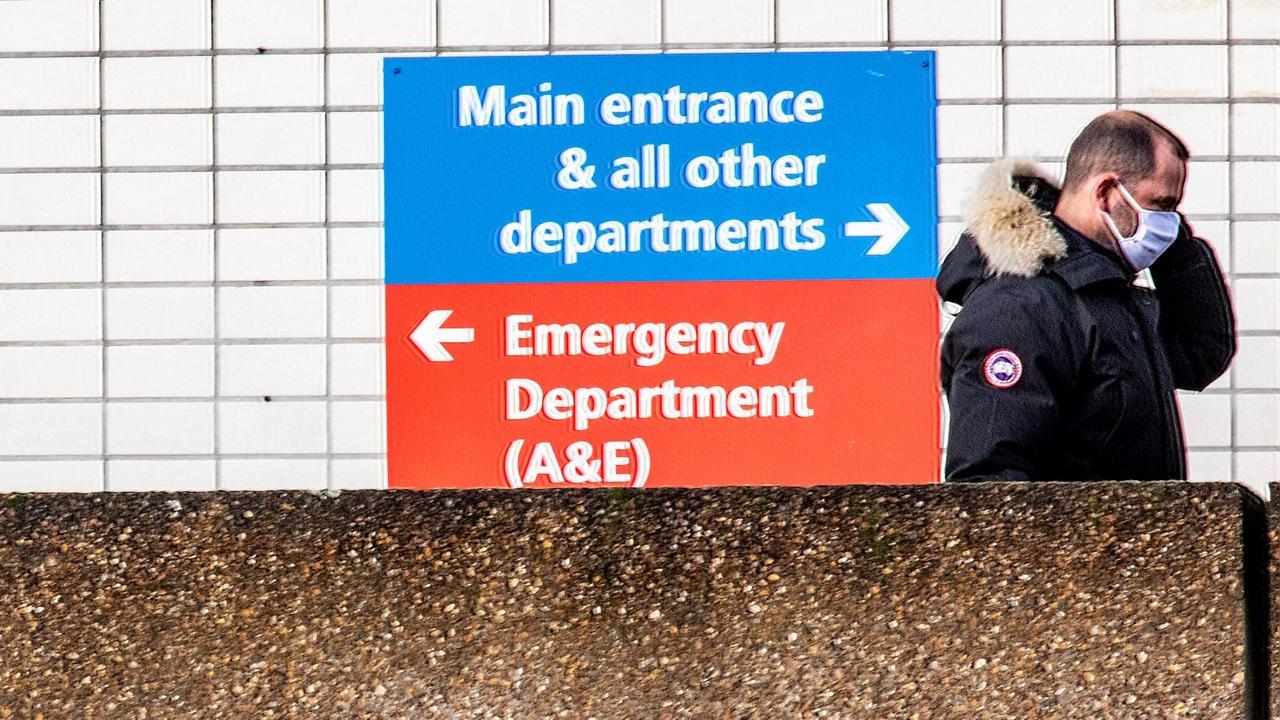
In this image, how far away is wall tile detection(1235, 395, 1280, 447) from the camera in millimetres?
4477

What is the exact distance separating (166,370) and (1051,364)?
296 centimetres

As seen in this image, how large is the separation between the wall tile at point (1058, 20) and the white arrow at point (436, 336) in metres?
2.03

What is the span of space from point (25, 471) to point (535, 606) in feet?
10.0

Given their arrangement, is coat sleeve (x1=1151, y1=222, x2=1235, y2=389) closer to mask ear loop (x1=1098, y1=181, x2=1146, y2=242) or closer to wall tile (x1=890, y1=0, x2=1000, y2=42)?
mask ear loop (x1=1098, y1=181, x2=1146, y2=242)

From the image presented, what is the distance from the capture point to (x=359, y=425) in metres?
4.57

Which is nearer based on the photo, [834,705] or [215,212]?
[834,705]

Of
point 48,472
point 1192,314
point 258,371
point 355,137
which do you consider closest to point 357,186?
point 355,137

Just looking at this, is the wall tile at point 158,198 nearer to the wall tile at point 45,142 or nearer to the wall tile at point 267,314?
the wall tile at point 45,142

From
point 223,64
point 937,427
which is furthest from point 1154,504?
point 223,64

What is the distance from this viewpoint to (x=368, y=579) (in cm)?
221

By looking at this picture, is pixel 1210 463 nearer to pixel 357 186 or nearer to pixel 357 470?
pixel 357 470

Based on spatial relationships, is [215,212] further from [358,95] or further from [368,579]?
[368,579]

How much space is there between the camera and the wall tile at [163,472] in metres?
4.58

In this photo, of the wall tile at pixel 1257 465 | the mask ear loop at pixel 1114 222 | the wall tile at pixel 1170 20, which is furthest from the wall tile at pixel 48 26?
the wall tile at pixel 1257 465
